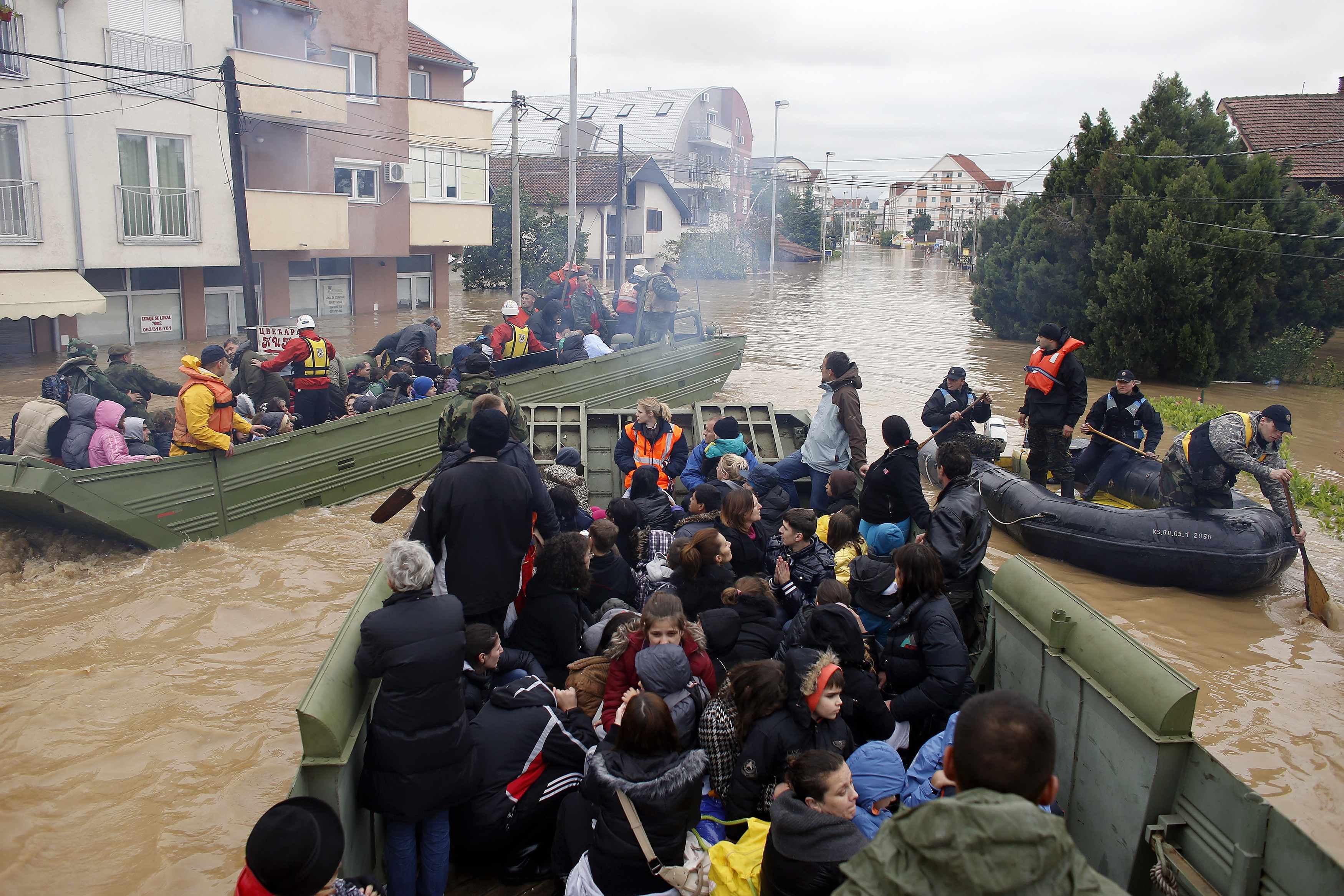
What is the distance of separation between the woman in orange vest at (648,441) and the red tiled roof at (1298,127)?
26.1 meters

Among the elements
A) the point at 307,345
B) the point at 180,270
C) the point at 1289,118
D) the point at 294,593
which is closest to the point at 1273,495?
the point at 294,593

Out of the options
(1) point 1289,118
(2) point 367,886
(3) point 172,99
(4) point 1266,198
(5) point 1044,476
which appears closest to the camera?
(2) point 367,886

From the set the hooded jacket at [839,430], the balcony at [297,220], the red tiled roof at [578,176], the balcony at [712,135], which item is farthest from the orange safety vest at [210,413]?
the balcony at [712,135]

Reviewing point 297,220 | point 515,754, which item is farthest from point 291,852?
point 297,220

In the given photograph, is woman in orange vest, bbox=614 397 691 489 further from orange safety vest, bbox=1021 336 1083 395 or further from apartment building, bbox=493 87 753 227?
apartment building, bbox=493 87 753 227

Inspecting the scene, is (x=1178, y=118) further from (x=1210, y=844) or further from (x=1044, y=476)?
(x=1210, y=844)

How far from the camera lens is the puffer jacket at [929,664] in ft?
14.6

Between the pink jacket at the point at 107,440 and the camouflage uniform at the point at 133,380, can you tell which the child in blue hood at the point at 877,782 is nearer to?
the pink jacket at the point at 107,440

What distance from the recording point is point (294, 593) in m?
8.41

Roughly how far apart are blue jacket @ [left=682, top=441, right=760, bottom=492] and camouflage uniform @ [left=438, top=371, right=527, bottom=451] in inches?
60.3

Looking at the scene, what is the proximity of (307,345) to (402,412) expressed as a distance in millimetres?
Answer: 1227

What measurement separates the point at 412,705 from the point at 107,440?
6168mm

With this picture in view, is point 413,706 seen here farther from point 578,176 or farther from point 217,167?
point 578,176

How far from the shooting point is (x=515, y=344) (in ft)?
39.9
